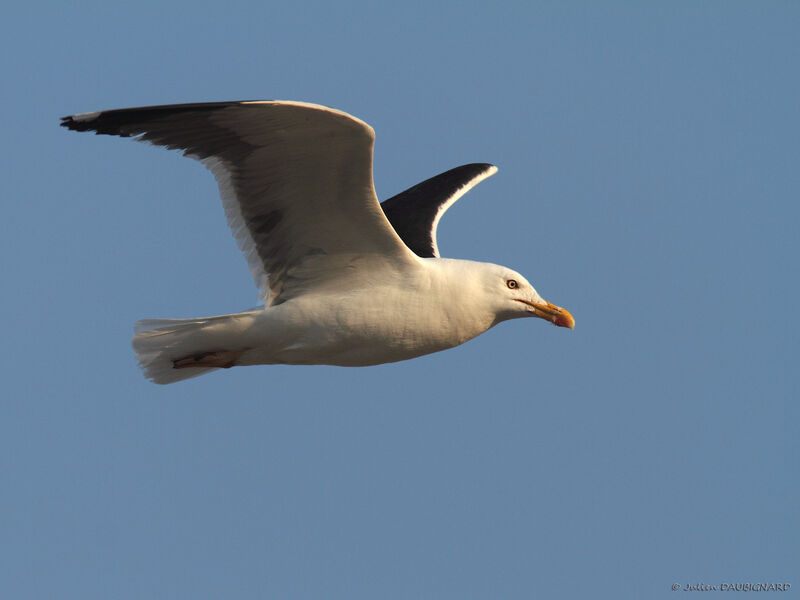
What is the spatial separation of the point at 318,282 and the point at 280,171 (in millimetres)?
1095

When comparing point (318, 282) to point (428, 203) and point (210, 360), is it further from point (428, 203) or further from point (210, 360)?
point (428, 203)

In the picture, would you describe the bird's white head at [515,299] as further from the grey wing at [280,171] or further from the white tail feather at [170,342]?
the white tail feather at [170,342]

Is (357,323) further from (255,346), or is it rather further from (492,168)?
(492,168)

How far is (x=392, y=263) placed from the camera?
9.20 metres

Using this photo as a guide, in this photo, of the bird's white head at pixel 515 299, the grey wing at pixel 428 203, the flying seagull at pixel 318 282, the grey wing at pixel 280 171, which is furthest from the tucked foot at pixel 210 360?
the grey wing at pixel 428 203

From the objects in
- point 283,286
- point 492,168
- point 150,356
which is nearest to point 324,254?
point 283,286

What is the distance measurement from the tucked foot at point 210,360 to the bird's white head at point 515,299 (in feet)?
6.87

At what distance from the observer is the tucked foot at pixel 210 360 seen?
938 centimetres

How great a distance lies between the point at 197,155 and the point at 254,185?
0.50 m

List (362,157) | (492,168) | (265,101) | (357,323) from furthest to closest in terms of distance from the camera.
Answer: (492,168) → (357,323) → (362,157) → (265,101)

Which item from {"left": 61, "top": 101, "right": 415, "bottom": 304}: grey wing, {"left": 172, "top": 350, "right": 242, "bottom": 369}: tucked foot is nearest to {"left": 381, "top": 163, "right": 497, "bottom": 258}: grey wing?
{"left": 61, "top": 101, "right": 415, "bottom": 304}: grey wing

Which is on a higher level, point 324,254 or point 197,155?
point 197,155

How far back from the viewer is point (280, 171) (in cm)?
861

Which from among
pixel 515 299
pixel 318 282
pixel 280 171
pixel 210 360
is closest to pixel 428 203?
pixel 515 299
